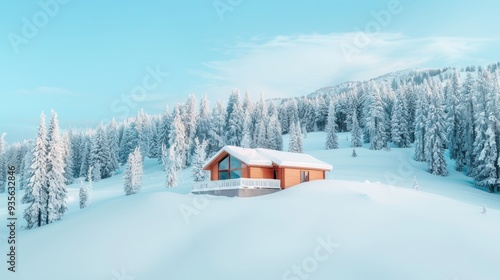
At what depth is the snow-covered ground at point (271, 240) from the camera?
57.8 feet

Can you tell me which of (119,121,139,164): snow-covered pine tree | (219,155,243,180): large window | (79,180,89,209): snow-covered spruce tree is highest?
(119,121,139,164): snow-covered pine tree

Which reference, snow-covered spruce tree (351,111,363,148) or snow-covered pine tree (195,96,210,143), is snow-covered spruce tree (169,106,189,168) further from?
snow-covered spruce tree (351,111,363,148)

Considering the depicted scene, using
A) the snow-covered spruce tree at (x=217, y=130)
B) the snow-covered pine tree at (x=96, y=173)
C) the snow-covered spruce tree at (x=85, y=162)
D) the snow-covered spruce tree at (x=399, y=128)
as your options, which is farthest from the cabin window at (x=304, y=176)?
the snow-covered spruce tree at (x=85, y=162)

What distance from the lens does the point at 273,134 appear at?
77.3 metres

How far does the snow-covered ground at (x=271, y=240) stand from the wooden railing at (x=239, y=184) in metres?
1.94

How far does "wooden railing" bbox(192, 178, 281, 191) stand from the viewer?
30672 mm

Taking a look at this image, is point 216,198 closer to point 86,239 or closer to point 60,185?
point 86,239

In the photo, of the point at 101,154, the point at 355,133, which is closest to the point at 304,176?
the point at 355,133

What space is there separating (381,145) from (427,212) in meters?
53.4

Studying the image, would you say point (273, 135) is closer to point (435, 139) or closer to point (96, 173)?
point (435, 139)

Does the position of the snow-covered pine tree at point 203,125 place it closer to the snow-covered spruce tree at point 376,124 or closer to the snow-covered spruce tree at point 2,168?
the snow-covered spruce tree at point 376,124

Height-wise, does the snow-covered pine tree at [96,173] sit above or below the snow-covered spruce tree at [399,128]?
below

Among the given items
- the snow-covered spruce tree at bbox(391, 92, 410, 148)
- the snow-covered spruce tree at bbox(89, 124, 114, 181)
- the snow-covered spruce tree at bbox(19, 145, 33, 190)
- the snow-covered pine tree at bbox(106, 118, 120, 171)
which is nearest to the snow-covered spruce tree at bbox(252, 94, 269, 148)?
the snow-covered spruce tree at bbox(391, 92, 410, 148)

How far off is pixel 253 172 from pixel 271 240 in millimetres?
11961
